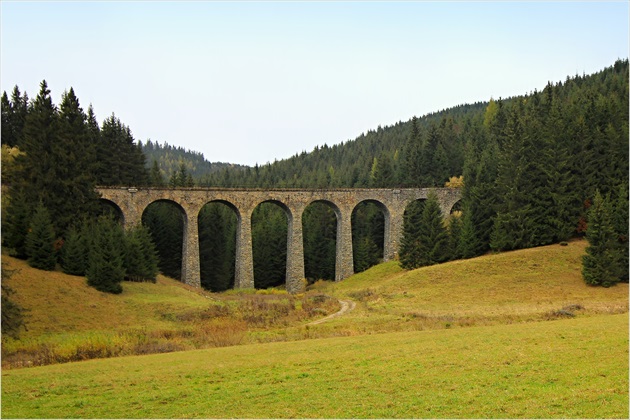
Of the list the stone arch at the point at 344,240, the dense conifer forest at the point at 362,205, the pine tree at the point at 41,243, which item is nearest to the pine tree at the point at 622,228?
the dense conifer forest at the point at 362,205

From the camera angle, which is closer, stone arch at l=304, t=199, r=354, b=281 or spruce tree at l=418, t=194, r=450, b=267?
spruce tree at l=418, t=194, r=450, b=267

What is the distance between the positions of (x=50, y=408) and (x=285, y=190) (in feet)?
179

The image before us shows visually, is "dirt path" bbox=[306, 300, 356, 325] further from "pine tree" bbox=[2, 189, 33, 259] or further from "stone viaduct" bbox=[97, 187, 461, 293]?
"pine tree" bbox=[2, 189, 33, 259]

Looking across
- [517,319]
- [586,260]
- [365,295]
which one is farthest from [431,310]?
[586,260]

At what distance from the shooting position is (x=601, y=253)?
48.4 meters

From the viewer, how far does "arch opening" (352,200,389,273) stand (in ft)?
263

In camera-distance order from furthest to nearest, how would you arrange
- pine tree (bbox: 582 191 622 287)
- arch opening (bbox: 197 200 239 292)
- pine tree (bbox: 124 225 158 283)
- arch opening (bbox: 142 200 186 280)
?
arch opening (bbox: 197 200 239 292), arch opening (bbox: 142 200 186 280), pine tree (bbox: 124 225 158 283), pine tree (bbox: 582 191 622 287)

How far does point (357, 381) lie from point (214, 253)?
69.0 m

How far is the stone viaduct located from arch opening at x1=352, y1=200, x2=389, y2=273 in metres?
2.91

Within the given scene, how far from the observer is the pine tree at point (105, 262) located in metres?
44.2

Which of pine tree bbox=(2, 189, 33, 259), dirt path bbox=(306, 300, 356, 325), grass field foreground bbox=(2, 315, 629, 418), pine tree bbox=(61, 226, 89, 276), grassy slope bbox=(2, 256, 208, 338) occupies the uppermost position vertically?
pine tree bbox=(2, 189, 33, 259)

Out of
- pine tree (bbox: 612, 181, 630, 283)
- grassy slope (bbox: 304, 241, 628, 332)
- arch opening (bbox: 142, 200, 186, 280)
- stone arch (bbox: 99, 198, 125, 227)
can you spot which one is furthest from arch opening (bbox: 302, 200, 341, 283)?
pine tree (bbox: 612, 181, 630, 283)

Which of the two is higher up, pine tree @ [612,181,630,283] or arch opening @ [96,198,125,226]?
arch opening @ [96,198,125,226]

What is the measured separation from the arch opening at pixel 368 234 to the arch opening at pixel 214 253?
19.3 m
